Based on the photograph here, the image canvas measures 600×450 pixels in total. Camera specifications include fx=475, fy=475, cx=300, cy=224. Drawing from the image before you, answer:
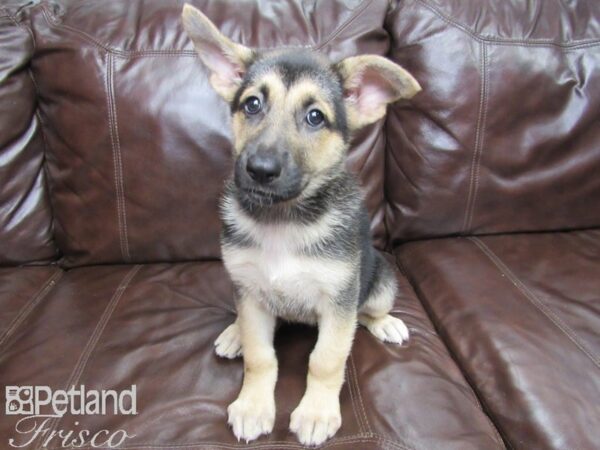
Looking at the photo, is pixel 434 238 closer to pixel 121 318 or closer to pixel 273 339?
pixel 273 339

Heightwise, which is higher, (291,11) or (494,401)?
(291,11)

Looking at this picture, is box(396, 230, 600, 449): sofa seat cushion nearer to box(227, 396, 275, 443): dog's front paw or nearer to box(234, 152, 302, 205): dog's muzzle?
box(227, 396, 275, 443): dog's front paw

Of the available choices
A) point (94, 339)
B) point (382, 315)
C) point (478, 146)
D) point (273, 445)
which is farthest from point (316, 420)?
point (478, 146)

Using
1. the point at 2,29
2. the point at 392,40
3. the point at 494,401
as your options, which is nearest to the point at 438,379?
the point at 494,401

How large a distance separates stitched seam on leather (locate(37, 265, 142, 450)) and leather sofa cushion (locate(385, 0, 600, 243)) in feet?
4.90

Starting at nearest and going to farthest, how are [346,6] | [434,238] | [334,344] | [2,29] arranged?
1. [334,344]
2. [2,29]
3. [346,6]
4. [434,238]

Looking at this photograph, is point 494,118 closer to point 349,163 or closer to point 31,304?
point 349,163

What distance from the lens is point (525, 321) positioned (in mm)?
1993

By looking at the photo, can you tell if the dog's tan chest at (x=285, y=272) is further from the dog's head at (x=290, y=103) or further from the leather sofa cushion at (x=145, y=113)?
the leather sofa cushion at (x=145, y=113)

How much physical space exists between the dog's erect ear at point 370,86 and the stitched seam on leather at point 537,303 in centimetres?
111

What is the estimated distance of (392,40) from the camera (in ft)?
8.55

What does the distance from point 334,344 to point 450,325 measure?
0.66 m

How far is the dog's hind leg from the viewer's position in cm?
200

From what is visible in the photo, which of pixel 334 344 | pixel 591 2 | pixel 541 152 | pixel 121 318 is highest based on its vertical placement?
pixel 591 2
